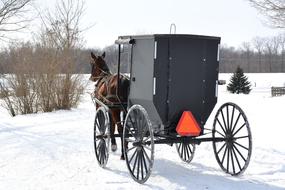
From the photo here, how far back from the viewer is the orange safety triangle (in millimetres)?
7152

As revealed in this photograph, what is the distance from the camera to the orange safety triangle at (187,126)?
7.15 meters

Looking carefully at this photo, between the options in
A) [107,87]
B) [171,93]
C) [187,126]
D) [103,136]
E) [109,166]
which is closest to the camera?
[187,126]

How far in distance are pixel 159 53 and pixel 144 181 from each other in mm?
1907

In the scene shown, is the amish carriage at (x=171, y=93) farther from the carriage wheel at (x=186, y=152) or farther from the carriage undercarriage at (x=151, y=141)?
the carriage wheel at (x=186, y=152)

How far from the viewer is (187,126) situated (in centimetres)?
716

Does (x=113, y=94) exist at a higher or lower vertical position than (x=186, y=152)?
higher

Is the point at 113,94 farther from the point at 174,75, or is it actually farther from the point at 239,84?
the point at 239,84

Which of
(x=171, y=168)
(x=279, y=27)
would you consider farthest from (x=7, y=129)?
(x=279, y=27)

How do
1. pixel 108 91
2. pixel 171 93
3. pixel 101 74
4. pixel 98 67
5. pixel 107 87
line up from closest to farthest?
pixel 171 93, pixel 108 91, pixel 107 87, pixel 101 74, pixel 98 67

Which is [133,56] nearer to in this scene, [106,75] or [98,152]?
[98,152]

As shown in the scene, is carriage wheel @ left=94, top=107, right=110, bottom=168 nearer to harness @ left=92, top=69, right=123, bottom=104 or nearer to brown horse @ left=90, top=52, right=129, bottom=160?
brown horse @ left=90, top=52, right=129, bottom=160

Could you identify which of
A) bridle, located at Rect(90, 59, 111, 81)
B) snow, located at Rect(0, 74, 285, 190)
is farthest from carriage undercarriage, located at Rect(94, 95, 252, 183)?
bridle, located at Rect(90, 59, 111, 81)

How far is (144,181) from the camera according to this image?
692 centimetres

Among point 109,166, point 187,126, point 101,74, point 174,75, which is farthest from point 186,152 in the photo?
point 101,74
